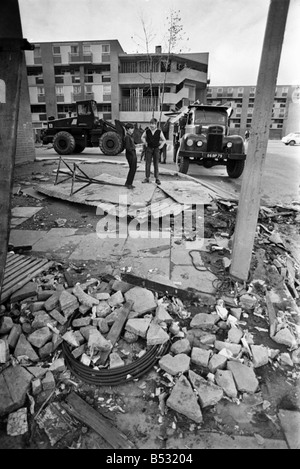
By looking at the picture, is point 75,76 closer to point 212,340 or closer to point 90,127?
point 90,127

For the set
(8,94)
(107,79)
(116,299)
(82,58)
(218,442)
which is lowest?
(218,442)

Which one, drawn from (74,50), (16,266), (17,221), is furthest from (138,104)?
(16,266)

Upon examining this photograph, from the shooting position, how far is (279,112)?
65.6 m

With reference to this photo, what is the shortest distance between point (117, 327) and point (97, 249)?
6.10 feet

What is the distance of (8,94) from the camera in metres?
2.49

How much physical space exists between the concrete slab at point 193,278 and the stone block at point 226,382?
105 cm

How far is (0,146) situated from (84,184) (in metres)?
3.97

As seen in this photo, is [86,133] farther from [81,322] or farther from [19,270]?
[81,322]

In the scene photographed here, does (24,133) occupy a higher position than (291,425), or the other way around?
(24,133)

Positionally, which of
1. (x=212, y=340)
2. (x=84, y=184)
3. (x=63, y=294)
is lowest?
(x=212, y=340)

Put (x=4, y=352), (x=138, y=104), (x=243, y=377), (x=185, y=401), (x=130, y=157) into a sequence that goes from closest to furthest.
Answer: (x=185, y=401)
(x=243, y=377)
(x=4, y=352)
(x=130, y=157)
(x=138, y=104)

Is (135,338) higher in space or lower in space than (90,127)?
lower

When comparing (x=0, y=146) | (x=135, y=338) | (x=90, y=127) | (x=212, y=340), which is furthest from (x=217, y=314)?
(x=90, y=127)

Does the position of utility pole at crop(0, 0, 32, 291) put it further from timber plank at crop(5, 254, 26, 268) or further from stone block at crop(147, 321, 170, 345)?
stone block at crop(147, 321, 170, 345)
